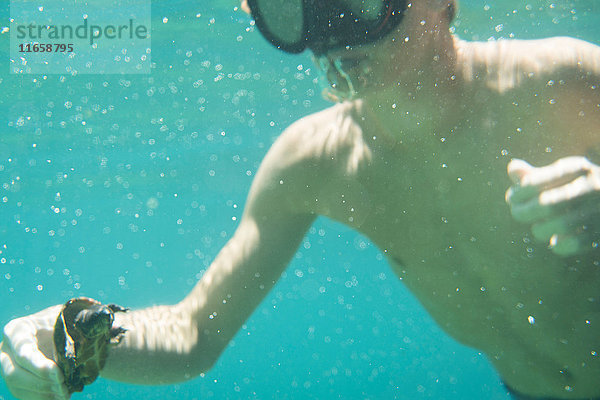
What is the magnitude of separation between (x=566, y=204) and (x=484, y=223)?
1.13 meters

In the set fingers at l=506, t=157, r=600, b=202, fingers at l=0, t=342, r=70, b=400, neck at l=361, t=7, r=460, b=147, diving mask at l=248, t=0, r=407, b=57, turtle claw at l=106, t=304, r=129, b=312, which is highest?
diving mask at l=248, t=0, r=407, b=57

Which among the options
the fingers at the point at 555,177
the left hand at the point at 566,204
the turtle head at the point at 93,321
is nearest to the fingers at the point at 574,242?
the left hand at the point at 566,204

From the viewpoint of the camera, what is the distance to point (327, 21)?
8.59 feet

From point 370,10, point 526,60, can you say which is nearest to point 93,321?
A: point 370,10

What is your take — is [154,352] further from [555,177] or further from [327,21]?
[555,177]

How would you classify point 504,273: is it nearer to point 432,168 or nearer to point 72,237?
point 432,168

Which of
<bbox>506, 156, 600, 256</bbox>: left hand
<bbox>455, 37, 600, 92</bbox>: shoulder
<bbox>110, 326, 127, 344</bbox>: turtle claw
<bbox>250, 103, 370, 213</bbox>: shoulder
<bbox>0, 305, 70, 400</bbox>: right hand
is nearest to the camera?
<bbox>506, 156, 600, 256</bbox>: left hand

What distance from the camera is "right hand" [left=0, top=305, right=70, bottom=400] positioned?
2.06 meters

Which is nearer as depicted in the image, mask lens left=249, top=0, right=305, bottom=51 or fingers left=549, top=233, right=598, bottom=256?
fingers left=549, top=233, right=598, bottom=256

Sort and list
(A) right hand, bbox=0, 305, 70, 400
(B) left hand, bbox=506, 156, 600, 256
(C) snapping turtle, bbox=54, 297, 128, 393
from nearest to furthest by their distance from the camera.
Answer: (B) left hand, bbox=506, 156, 600, 256 < (A) right hand, bbox=0, 305, 70, 400 < (C) snapping turtle, bbox=54, 297, 128, 393

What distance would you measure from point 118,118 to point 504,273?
805 inches

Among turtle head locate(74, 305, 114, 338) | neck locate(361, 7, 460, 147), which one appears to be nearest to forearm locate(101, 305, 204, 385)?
turtle head locate(74, 305, 114, 338)

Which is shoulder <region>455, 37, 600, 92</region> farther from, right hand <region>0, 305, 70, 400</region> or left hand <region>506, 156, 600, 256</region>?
right hand <region>0, 305, 70, 400</region>

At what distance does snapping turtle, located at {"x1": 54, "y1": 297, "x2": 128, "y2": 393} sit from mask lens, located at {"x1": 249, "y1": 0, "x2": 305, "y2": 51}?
1815 millimetres
